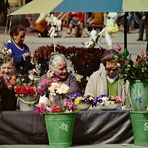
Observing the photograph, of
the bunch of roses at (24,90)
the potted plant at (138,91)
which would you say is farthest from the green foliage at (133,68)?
the bunch of roses at (24,90)

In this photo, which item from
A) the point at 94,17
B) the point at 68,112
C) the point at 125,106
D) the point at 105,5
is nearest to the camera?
the point at 68,112

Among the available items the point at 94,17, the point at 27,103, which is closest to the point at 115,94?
the point at 27,103

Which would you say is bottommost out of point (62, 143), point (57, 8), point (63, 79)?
A: point (62, 143)

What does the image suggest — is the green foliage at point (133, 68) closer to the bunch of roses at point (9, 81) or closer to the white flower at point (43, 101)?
the white flower at point (43, 101)

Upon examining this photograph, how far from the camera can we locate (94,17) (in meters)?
30.2

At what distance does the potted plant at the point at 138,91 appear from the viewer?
8.45 m

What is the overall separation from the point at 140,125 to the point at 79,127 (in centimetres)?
72

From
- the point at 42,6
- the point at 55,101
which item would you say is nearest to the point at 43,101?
the point at 55,101

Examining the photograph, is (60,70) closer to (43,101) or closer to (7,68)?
(7,68)

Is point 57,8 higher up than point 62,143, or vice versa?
point 57,8

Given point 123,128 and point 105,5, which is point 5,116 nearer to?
point 123,128

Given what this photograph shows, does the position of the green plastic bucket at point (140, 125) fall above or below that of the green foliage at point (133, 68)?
below

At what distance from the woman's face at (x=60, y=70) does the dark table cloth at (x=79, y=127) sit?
85cm

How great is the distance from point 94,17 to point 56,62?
69.0 feet
